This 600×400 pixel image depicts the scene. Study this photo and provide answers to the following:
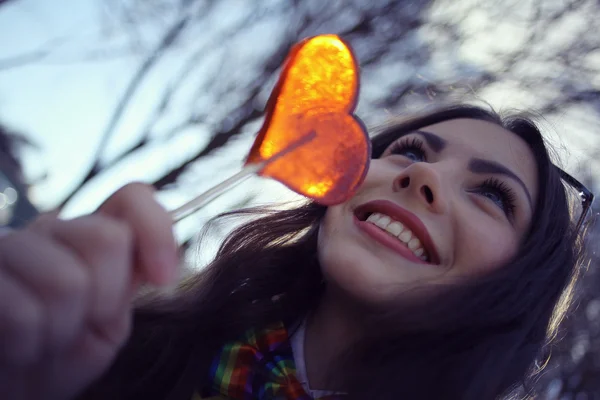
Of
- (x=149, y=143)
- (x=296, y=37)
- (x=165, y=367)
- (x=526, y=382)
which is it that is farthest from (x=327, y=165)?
(x=149, y=143)

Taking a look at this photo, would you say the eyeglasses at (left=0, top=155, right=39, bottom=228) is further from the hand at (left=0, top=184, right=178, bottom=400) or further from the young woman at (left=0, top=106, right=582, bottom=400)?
the hand at (left=0, top=184, right=178, bottom=400)

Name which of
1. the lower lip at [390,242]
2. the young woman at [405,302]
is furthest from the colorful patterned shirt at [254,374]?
the lower lip at [390,242]

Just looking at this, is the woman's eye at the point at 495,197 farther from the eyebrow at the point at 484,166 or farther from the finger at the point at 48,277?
the finger at the point at 48,277

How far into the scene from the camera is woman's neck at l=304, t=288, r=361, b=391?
1118 millimetres

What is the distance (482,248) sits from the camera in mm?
1069

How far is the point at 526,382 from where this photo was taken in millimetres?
1483

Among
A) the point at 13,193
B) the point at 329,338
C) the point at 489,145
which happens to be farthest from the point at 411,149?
the point at 13,193

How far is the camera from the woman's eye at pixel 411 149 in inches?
50.2

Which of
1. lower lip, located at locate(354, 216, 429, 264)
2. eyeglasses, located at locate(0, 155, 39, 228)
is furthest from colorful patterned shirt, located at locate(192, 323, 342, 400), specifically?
eyeglasses, located at locate(0, 155, 39, 228)

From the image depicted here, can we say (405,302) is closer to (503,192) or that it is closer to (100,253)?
(503,192)

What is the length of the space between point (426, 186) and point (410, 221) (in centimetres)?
10

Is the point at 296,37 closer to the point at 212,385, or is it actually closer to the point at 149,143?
the point at 149,143

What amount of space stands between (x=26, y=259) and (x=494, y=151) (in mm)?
1158

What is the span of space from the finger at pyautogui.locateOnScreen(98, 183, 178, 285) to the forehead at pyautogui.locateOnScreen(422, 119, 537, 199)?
0.91m
